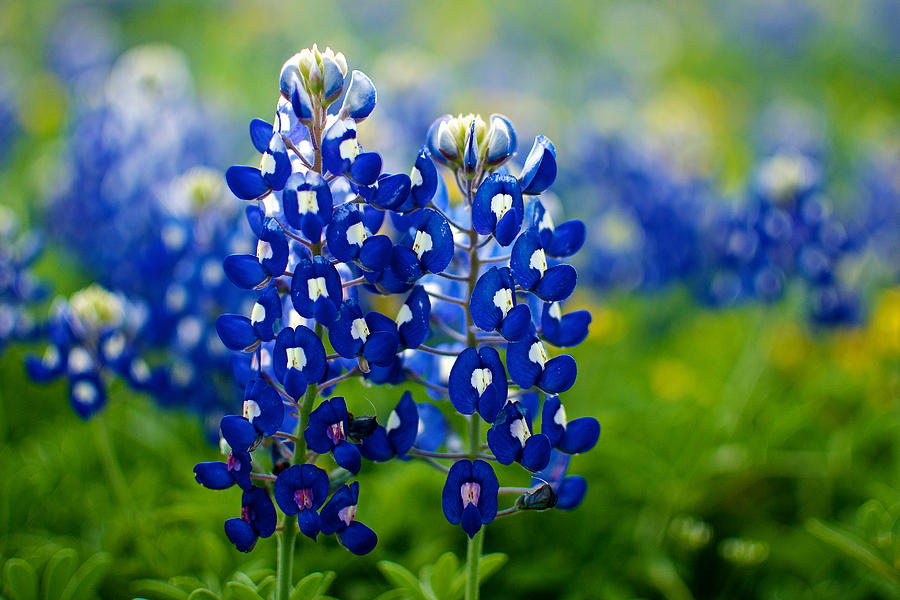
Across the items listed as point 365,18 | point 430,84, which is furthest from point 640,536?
point 365,18

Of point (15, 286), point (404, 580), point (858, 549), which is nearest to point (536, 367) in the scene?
point (404, 580)

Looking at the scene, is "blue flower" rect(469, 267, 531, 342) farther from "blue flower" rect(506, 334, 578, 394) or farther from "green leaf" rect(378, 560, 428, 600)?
"green leaf" rect(378, 560, 428, 600)

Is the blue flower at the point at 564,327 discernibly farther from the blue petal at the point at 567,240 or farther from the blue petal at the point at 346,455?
the blue petal at the point at 346,455

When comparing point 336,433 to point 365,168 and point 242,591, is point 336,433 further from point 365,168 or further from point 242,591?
point 365,168


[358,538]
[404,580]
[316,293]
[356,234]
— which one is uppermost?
[356,234]

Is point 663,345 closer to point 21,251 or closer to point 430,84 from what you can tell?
point 430,84

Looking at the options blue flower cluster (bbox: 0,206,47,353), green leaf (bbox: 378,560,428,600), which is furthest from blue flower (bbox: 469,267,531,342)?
blue flower cluster (bbox: 0,206,47,353)
